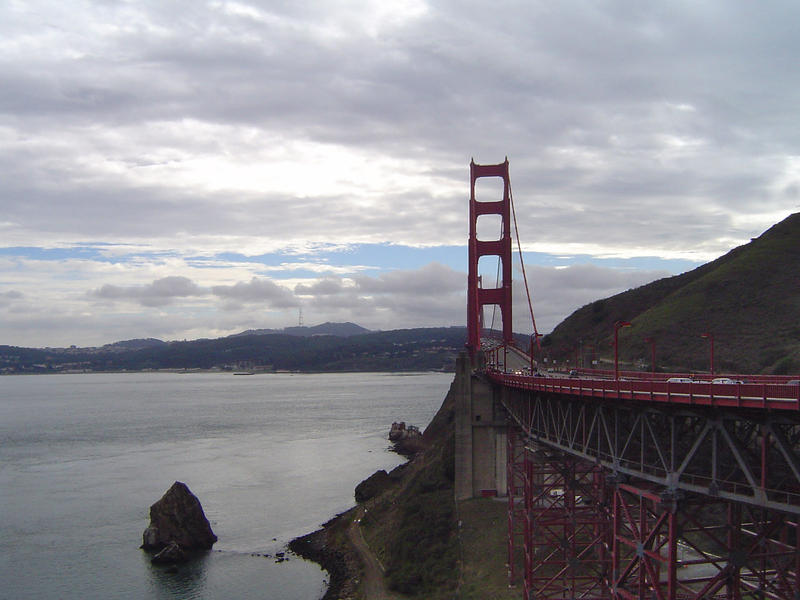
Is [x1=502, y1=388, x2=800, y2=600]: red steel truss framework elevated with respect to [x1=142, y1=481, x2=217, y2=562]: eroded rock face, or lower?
elevated

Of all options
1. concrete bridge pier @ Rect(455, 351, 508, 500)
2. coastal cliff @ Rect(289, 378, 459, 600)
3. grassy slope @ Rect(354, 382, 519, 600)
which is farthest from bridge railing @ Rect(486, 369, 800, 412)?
concrete bridge pier @ Rect(455, 351, 508, 500)

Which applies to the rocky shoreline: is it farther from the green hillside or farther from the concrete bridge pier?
the green hillside

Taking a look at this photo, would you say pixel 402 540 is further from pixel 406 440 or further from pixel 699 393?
pixel 406 440

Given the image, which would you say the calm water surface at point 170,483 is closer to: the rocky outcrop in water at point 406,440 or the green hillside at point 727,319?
the rocky outcrop in water at point 406,440

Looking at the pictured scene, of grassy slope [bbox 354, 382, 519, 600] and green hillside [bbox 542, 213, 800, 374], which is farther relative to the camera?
green hillside [bbox 542, 213, 800, 374]

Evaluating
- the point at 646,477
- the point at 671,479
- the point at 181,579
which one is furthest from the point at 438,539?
the point at 671,479

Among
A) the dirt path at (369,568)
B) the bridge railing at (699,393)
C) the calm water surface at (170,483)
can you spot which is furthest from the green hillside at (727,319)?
the bridge railing at (699,393)
